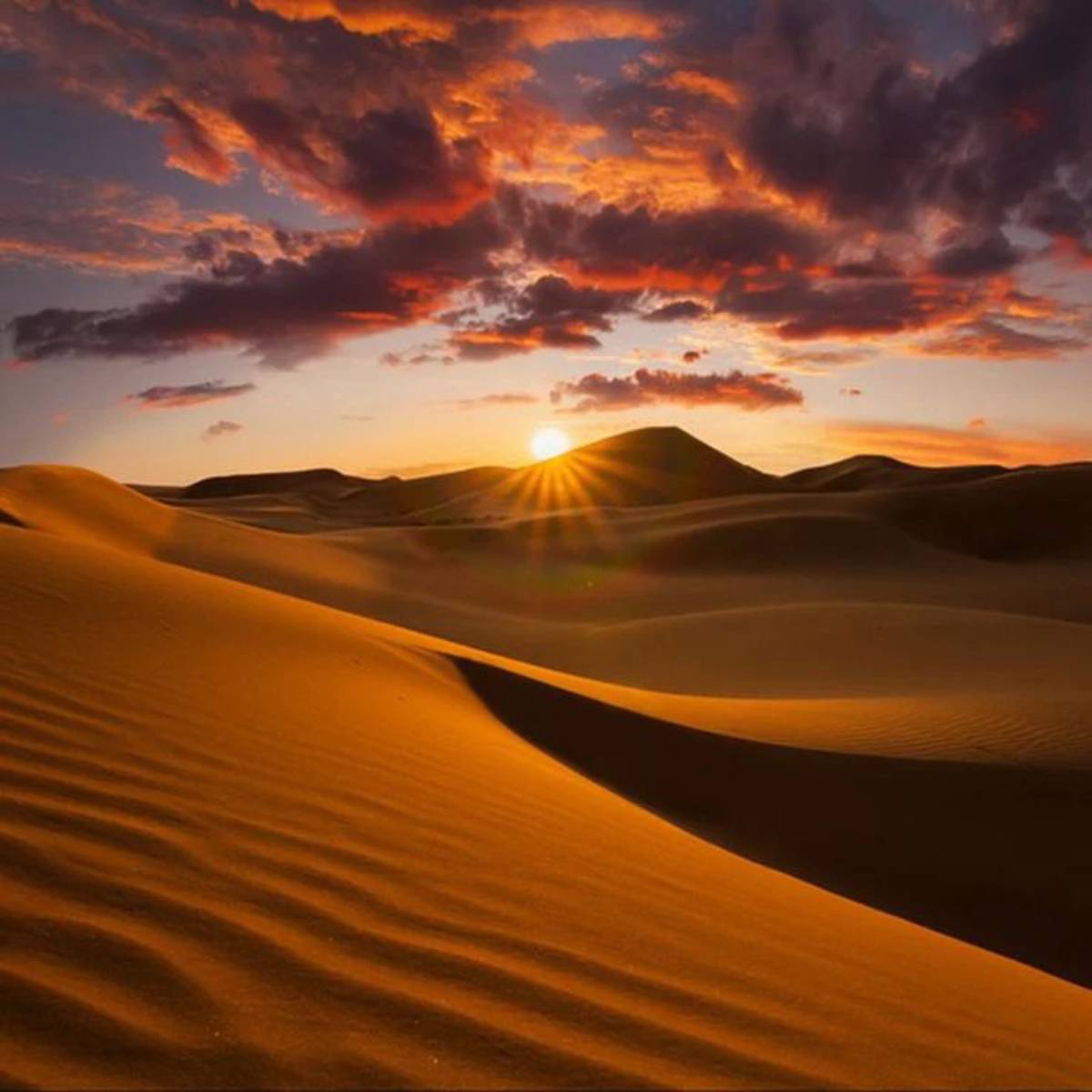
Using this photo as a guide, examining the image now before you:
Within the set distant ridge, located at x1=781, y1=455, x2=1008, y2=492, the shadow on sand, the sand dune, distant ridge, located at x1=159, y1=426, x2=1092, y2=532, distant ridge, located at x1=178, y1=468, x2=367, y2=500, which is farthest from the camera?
distant ridge, located at x1=178, y1=468, x2=367, y2=500

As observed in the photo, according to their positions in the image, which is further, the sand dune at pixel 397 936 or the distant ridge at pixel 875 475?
the distant ridge at pixel 875 475

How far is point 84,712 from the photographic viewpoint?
4.02 meters

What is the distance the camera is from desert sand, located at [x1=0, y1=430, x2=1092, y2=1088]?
6.81ft

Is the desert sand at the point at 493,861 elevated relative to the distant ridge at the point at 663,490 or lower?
lower

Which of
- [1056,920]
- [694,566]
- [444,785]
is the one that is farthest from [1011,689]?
[694,566]

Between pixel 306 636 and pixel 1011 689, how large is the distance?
8.11 m

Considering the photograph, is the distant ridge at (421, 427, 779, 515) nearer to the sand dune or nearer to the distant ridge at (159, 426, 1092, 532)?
the distant ridge at (159, 426, 1092, 532)

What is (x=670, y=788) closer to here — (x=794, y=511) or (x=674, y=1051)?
(x=674, y=1051)

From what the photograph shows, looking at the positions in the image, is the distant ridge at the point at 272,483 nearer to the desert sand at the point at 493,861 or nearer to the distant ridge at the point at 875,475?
the distant ridge at the point at 875,475

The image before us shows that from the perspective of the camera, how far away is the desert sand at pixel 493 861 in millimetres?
2074

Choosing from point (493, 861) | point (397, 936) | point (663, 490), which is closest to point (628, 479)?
point (663, 490)

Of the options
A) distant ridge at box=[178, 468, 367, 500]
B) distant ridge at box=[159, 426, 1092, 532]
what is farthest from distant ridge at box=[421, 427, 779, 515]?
distant ridge at box=[178, 468, 367, 500]

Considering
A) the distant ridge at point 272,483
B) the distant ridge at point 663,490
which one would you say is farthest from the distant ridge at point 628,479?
the distant ridge at point 272,483

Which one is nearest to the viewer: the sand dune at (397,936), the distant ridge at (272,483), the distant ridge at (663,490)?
the sand dune at (397,936)
